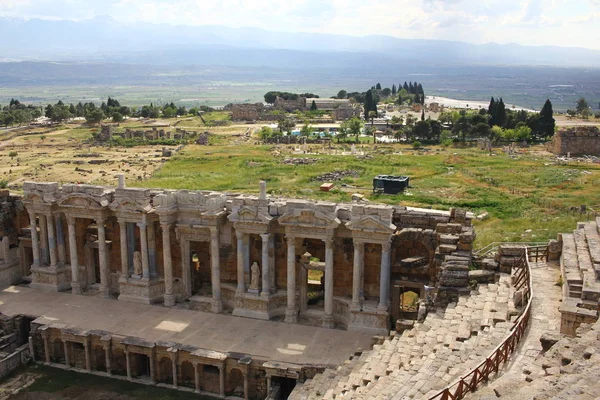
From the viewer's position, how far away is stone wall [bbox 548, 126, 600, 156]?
7756cm

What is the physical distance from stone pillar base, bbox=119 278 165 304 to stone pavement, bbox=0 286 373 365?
0.32 meters

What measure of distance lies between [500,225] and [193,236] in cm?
2190

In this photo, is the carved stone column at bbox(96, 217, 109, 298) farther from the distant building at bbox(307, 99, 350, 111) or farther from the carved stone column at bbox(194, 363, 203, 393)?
the distant building at bbox(307, 99, 350, 111)

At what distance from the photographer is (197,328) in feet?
82.7

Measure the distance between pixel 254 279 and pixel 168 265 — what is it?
166 inches

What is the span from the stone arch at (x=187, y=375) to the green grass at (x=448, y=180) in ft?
59.0

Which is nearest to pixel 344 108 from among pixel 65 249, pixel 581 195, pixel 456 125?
pixel 456 125

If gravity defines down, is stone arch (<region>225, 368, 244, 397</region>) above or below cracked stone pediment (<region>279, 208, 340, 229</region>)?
below

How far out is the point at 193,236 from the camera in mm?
27469

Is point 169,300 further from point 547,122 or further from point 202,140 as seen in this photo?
point 547,122

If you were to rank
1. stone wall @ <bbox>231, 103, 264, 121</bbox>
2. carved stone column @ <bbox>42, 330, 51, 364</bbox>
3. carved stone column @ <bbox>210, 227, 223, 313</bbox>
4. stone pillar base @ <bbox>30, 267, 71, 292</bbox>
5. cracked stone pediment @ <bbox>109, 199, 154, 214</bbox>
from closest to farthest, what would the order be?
1. carved stone column @ <bbox>42, 330, 51, 364</bbox>
2. carved stone column @ <bbox>210, 227, 223, 313</bbox>
3. cracked stone pediment @ <bbox>109, 199, 154, 214</bbox>
4. stone pillar base @ <bbox>30, 267, 71, 292</bbox>
5. stone wall @ <bbox>231, 103, 264, 121</bbox>

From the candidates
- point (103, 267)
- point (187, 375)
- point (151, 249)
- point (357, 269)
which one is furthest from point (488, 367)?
point (103, 267)

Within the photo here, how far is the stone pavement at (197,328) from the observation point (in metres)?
23.2

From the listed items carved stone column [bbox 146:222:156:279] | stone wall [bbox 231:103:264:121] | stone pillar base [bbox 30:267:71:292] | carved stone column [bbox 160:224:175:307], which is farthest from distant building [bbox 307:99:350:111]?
carved stone column [bbox 160:224:175:307]
